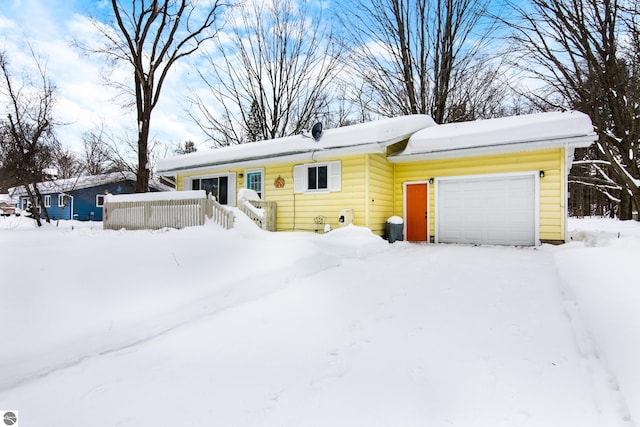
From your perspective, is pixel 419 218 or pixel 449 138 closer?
pixel 449 138

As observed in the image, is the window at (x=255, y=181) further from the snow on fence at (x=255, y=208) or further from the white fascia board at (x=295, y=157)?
the snow on fence at (x=255, y=208)

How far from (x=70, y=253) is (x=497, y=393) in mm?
5074

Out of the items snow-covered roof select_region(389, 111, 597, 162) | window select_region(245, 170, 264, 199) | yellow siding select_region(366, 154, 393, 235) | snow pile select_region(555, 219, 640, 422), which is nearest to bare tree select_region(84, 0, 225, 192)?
window select_region(245, 170, 264, 199)

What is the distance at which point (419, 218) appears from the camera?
10.0m

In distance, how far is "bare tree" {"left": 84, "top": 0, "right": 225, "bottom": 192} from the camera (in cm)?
1509

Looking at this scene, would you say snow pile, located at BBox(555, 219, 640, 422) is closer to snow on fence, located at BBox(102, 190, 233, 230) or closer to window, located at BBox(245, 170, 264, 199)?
snow on fence, located at BBox(102, 190, 233, 230)

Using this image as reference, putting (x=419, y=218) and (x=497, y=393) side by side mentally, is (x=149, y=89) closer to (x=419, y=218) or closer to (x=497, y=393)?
(x=419, y=218)

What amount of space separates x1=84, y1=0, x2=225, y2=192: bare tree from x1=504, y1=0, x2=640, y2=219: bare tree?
1515cm

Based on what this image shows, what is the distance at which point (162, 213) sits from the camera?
9523 mm

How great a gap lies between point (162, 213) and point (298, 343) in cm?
807

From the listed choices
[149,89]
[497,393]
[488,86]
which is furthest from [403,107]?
[497,393]

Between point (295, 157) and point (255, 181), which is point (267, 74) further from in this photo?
point (295, 157)

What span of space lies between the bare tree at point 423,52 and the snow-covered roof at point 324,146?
5237 millimetres

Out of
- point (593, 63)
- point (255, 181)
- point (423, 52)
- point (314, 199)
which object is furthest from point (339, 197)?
point (593, 63)
